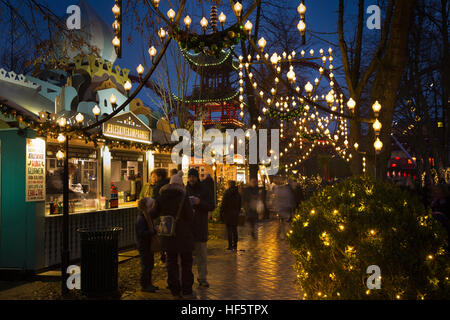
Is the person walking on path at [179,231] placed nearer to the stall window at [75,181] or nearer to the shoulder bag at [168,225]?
the shoulder bag at [168,225]

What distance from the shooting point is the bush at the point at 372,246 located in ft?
12.3

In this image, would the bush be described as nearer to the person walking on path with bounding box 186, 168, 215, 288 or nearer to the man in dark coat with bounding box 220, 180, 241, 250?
the person walking on path with bounding box 186, 168, 215, 288

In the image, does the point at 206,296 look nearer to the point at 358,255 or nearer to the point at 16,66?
the point at 358,255

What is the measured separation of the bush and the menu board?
6062 mm

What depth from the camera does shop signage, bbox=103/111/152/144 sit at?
35.3ft

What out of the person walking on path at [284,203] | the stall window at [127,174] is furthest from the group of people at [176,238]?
the person walking on path at [284,203]

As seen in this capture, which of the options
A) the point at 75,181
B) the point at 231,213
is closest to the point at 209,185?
the point at 231,213

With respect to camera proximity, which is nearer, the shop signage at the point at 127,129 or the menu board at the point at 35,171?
the menu board at the point at 35,171

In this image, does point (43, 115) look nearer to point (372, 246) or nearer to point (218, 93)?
point (372, 246)

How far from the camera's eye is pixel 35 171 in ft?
27.7

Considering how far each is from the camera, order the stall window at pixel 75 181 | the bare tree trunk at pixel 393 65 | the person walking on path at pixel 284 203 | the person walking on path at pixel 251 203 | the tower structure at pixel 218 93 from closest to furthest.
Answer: the bare tree trunk at pixel 393 65
the stall window at pixel 75 181
the person walking on path at pixel 251 203
the person walking on path at pixel 284 203
the tower structure at pixel 218 93

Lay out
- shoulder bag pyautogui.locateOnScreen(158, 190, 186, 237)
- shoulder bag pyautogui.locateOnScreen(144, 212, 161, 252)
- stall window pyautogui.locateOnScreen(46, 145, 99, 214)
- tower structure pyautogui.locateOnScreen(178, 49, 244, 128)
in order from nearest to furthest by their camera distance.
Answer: shoulder bag pyautogui.locateOnScreen(158, 190, 186, 237)
shoulder bag pyautogui.locateOnScreen(144, 212, 161, 252)
stall window pyautogui.locateOnScreen(46, 145, 99, 214)
tower structure pyautogui.locateOnScreen(178, 49, 244, 128)

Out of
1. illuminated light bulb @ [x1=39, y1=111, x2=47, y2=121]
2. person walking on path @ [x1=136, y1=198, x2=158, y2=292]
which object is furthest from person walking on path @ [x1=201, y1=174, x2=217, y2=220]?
illuminated light bulb @ [x1=39, y1=111, x2=47, y2=121]

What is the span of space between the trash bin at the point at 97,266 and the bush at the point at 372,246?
3481mm
